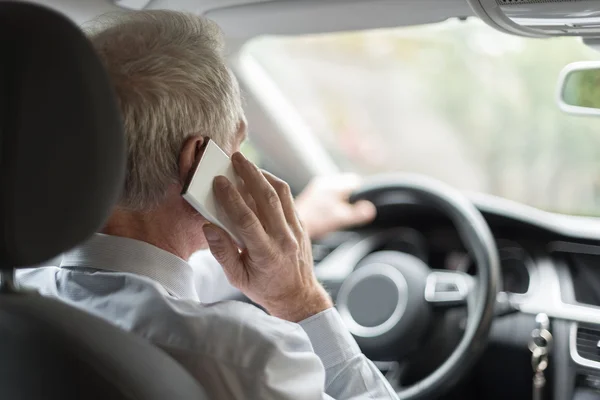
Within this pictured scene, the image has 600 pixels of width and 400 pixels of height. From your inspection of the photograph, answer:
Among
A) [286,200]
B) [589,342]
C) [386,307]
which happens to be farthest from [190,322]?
[589,342]

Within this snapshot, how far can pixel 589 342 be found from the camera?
5.74 feet

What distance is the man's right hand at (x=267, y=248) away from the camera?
4.08ft

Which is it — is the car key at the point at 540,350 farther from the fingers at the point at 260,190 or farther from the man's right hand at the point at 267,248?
the fingers at the point at 260,190

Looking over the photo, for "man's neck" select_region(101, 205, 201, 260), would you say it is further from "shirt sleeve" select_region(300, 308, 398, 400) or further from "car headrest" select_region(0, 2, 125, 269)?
"car headrest" select_region(0, 2, 125, 269)

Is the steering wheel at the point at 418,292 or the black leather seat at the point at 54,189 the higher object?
the black leather seat at the point at 54,189

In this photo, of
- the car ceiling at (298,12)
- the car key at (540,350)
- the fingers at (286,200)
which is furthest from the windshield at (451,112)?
the fingers at (286,200)

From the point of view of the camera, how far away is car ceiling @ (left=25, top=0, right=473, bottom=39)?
1.62m

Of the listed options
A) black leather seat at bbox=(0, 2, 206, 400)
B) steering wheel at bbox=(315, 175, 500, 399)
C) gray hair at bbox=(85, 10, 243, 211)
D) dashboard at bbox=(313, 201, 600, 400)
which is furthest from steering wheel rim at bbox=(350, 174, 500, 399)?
black leather seat at bbox=(0, 2, 206, 400)

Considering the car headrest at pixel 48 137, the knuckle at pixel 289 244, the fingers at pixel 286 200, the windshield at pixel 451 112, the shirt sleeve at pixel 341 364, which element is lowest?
the windshield at pixel 451 112

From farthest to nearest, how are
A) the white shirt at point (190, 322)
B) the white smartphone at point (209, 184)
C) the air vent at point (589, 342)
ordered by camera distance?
the air vent at point (589, 342) → the white smartphone at point (209, 184) → the white shirt at point (190, 322)

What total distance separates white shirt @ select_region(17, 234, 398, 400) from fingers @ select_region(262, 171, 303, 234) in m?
0.18

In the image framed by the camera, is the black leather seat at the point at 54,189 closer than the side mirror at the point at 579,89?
Yes

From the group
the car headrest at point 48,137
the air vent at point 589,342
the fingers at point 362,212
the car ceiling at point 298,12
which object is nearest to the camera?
the car headrest at point 48,137

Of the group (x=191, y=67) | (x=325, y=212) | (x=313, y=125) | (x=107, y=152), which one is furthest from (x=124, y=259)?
(x=313, y=125)
